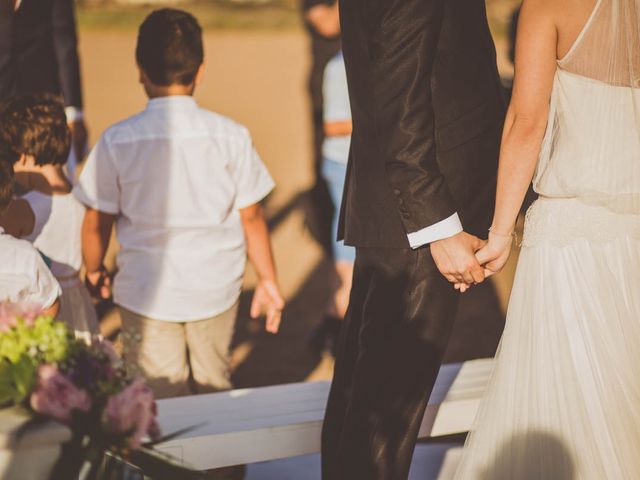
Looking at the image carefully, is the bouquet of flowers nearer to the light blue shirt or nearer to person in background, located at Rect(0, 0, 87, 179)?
person in background, located at Rect(0, 0, 87, 179)

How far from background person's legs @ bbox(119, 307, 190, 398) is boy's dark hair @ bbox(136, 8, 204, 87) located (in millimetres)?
905

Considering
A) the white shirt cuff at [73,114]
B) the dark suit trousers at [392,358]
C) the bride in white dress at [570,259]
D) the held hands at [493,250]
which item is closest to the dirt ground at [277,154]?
the white shirt cuff at [73,114]

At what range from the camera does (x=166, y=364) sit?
359 cm

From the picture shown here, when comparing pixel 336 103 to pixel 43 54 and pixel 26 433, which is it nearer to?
pixel 43 54

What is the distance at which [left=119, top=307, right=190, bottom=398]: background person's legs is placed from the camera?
139 inches

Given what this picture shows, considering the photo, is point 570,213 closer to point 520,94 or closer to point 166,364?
point 520,94

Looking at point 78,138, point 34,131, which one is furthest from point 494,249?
point 78,138

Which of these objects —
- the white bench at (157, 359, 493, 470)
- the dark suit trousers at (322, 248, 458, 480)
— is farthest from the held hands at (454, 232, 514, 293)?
the white bench at (157, 359, 493, 470)

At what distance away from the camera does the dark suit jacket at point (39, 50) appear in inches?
179

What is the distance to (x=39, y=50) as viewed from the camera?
467cm

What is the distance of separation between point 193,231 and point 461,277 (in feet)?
4.15

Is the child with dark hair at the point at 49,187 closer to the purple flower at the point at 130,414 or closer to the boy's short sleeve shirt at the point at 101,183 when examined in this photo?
the boy's short sleeve shirt at the point at 101,183

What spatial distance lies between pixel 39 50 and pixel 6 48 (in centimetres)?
18

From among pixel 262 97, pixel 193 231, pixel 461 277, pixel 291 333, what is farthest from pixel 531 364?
pixel 262 97
